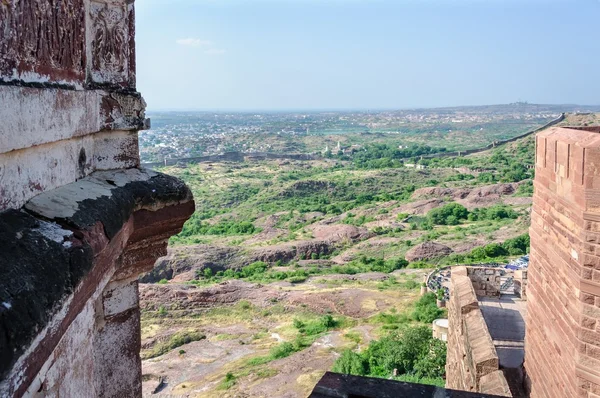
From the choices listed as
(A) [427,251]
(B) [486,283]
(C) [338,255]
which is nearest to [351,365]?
(B) [486,283]

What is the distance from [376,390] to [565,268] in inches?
65.1

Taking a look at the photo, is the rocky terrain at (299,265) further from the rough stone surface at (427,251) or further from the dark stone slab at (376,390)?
the dark stone slab at (376,390)

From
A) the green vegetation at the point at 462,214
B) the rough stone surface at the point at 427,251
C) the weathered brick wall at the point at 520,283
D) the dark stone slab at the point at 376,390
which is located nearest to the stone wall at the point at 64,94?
the dark stone slab at the point at 376,390

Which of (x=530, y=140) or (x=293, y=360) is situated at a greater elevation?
(x=530, y=140)

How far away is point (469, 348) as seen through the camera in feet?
19.0

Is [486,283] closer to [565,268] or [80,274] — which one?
[565,268]

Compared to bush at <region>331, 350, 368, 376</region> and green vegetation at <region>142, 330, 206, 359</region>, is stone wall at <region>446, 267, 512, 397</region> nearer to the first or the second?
bush at <region>331, 350, 368, 376</region>

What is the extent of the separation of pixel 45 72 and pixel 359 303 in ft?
68.8

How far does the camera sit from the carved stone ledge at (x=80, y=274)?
1.08m

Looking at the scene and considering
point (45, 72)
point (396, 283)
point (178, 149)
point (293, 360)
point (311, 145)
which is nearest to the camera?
point (45, 72)

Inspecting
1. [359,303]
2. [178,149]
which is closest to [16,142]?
[359,303]

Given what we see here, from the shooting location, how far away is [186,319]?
22.0m

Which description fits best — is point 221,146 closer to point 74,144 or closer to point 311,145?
point 311,145

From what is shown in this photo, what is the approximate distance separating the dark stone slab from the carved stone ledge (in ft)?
2.95
